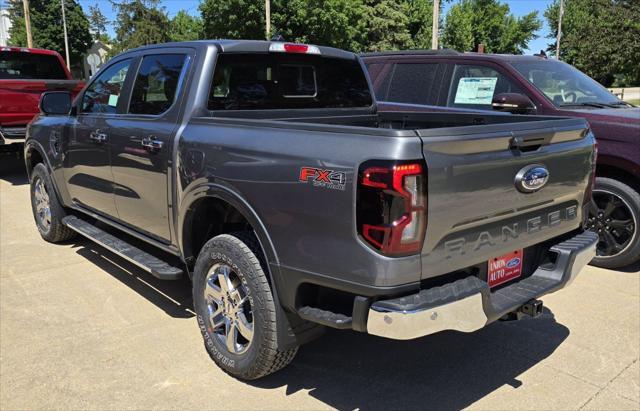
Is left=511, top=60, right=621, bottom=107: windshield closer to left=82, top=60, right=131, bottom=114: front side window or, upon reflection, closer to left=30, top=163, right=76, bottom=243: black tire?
left=82, top=60, right=131, bottom=114: front side window

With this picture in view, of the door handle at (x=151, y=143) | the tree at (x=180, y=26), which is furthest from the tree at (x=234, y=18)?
the door handle at (x=151, y=143)

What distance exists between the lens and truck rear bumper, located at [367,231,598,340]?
2.34 m

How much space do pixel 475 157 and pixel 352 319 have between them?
36.1 inches

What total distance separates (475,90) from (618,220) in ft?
6.36

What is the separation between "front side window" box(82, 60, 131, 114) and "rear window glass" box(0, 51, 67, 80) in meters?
5.75

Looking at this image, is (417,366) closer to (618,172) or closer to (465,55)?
(618,172)

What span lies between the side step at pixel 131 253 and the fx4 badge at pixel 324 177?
1500mm

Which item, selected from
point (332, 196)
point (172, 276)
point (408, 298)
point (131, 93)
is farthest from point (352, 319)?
point (131, 93)

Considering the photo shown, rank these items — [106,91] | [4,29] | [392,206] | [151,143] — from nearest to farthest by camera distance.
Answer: [392,206] → [151,143] → [106,91] → [4,29]

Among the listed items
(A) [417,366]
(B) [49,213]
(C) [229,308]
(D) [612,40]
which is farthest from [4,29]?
(A) [417,366]

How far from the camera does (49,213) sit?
572 cm

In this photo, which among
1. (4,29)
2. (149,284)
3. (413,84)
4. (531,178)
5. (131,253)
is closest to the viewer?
(531,178)

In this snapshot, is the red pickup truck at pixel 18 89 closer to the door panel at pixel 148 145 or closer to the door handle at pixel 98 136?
the door handle at pixel 98 136

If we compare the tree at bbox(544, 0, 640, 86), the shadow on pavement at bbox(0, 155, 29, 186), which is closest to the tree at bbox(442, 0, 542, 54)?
the tree at bbox(544, 0, 640, 86)
